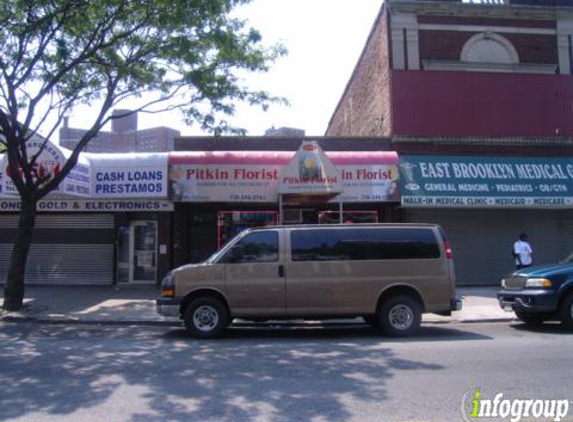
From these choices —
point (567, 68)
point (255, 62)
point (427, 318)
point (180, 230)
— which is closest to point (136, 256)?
point (180, 230)

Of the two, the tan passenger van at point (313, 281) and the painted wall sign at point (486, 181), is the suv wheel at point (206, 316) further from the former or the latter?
the painted wall sign at point (486, 181)

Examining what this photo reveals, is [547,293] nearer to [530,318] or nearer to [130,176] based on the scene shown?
[530,318]

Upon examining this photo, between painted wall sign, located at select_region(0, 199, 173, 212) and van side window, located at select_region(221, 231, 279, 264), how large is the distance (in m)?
8.01

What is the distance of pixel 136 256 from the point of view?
18.8 metres

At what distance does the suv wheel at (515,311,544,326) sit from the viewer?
447 inches

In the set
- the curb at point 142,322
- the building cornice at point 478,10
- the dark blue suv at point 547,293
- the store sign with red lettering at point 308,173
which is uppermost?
the building cornice at point 478,10

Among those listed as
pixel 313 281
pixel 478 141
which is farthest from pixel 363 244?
pixel 478 141

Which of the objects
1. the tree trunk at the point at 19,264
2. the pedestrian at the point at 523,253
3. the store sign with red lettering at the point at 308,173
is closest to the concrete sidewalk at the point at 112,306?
→ the tree trunk at the point at 19,264

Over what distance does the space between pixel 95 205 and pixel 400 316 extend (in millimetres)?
11541

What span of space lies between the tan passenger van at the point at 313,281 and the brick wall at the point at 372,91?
31.1ft

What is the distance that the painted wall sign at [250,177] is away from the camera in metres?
17.4

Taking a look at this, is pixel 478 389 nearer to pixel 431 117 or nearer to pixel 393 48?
pixel 431 117

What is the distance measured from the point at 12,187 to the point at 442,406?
14874 mm

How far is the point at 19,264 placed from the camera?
1384 cm
